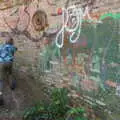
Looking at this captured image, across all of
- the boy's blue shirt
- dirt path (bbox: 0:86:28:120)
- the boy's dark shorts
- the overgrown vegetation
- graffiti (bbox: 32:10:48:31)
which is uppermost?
graffiti (bbox: 32:10:48:31)

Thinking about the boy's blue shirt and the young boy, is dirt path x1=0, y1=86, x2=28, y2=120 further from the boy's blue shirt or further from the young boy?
the boy's blue shirt

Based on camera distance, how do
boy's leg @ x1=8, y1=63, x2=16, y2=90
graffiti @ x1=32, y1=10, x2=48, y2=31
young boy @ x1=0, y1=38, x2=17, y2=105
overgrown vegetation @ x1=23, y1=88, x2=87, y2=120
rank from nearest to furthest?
overgrown vegetation @ x1=23, y1=88, x2=87, y2=120, graffiti @ x1=32, y1=10, x2=48, y2=31, young boy @ x1=0, y1=38, x2=17, y2=105, boy's leg @ x1=8, y1=63, x2=16, y2=90

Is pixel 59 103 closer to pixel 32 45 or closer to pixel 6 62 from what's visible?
pixel 6 62

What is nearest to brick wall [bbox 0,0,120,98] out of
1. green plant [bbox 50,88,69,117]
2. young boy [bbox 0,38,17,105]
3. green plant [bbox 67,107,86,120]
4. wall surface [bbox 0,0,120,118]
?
wall surface [bbox 0,0,120,118]

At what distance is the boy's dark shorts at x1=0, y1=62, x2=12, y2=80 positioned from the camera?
9380mm

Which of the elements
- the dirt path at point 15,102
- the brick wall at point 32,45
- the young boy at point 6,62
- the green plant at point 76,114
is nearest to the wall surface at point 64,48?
the brick wall at point 32,45

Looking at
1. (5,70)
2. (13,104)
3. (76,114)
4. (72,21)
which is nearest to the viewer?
(76,114)

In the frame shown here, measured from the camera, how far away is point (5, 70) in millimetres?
9625

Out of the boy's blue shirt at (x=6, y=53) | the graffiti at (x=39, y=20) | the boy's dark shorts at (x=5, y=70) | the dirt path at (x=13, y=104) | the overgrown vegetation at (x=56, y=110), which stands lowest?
the dirt path at (x=13, y=104)

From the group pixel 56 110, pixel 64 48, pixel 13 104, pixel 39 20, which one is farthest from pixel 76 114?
pixel 39 20

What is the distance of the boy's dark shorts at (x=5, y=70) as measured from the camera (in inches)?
369

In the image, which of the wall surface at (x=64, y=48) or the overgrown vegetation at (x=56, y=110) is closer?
the wall surface at (x=64, y=48)

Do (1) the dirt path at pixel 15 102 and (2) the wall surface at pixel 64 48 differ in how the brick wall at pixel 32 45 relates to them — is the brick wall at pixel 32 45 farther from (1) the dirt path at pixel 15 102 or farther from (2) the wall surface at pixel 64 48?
(1) the dirt path at pixel 15 102

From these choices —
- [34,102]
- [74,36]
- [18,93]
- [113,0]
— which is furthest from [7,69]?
[113,0]
